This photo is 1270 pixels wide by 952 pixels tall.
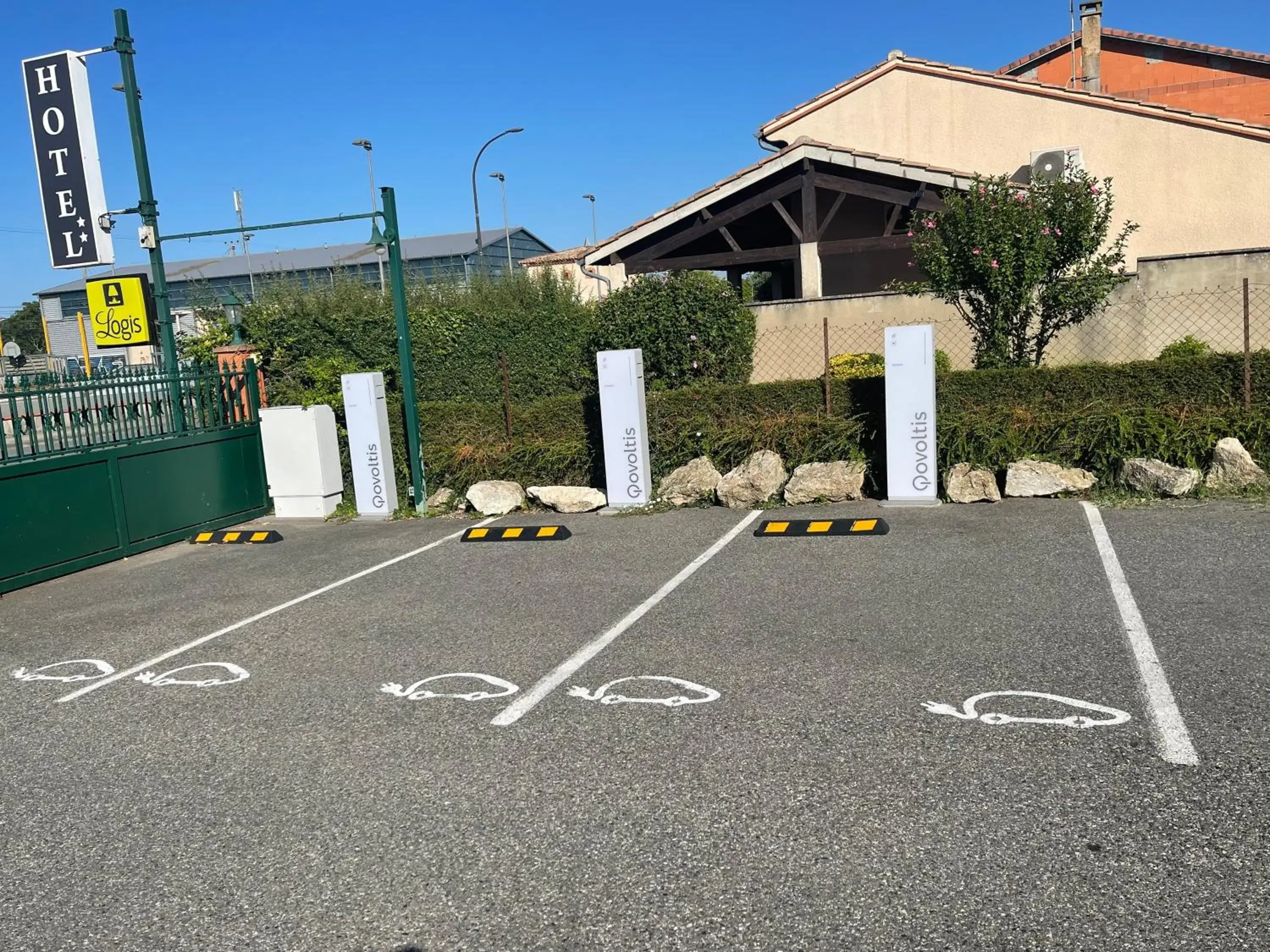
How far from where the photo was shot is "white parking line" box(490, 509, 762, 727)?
5223mm

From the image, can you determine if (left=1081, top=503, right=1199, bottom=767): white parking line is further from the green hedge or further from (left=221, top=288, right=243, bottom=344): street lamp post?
(left=221, top=288, right=243, bottom=344): street lamp post

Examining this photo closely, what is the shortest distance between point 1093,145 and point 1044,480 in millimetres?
11716

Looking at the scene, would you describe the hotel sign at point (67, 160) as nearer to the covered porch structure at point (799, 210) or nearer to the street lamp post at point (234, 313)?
the street lamp post at point (234, 313)

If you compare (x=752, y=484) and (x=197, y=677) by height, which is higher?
(x=752, y=484)

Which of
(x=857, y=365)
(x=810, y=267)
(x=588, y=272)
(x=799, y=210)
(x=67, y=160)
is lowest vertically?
(x=857, y=365)

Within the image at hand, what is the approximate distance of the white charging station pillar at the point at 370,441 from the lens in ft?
38.6

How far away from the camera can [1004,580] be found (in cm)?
708

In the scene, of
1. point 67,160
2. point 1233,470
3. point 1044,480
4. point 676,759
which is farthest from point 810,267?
point 676,759

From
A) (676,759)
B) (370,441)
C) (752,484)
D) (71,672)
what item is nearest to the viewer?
(676,759)

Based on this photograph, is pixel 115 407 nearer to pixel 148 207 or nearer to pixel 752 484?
pixel 148 207

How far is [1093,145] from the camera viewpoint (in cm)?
1870

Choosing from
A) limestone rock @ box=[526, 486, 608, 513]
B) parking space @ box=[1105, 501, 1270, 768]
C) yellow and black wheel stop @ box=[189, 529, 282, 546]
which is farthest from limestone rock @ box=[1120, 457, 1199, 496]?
yellow and black wheel stop @ box=[189, 529, 282, 546]

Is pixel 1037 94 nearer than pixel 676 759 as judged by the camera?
No

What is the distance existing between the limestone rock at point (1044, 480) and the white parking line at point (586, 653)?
10.1 feet
